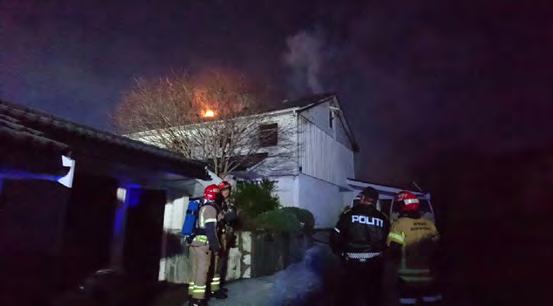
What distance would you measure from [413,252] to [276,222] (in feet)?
16.8

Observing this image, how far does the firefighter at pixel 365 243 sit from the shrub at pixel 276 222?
3731 millimetres

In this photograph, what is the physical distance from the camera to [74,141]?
16.3 ft

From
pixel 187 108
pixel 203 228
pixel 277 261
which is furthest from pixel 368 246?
pixel 187 108

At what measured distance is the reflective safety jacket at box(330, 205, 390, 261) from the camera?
4977mm

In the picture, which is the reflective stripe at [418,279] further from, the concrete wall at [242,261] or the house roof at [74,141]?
the house roof at [74,141]

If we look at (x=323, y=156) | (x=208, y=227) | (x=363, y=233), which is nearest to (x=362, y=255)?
(x=363, y=233)

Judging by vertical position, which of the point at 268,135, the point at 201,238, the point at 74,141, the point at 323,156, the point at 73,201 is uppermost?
the point at 268,135

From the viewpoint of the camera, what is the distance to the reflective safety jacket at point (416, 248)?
14.5ft

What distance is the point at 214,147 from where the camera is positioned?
48.9 ft

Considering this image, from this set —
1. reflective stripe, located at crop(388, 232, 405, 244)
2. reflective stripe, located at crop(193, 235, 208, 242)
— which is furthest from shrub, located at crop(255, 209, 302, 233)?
reflective stripe, located at crop(388, 232, 405, 244)

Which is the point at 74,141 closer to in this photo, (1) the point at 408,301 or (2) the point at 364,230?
(2) the point at 364,230

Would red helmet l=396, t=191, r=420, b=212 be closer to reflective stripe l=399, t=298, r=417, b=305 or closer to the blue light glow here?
reflective stripe l=399, t=298, r=417, b=305

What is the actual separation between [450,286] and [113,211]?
6755 mm

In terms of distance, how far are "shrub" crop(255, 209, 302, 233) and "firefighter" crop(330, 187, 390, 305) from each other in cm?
373
